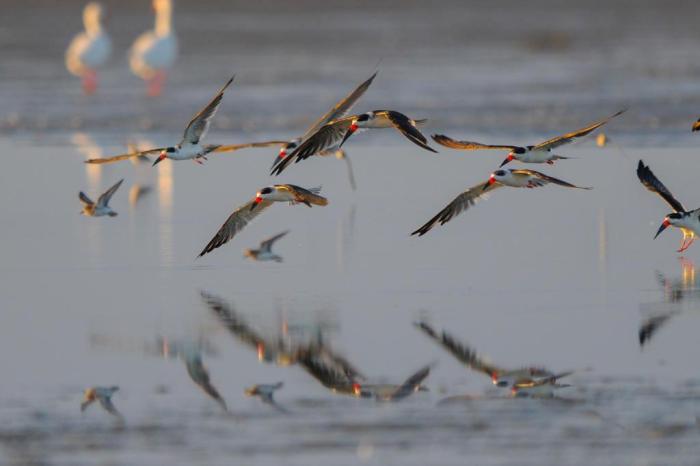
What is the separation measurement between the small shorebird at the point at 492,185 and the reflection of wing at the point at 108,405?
359cm

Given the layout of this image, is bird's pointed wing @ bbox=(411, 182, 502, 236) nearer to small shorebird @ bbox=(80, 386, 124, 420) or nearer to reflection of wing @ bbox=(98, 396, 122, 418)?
small shorebird @ bbox=(80, 386, 124, 420)

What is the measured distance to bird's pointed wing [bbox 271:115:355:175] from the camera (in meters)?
13.1

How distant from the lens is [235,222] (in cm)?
1312

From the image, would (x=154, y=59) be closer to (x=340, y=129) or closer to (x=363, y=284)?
(x=340, y=129)

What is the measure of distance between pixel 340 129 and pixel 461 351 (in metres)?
3.43

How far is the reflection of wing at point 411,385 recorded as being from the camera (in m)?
9.33

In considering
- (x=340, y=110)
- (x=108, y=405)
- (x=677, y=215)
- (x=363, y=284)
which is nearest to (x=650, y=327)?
(x=677, y=215)

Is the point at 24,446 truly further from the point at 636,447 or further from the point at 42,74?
the point at 42,74

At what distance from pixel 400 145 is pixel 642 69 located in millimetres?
10973

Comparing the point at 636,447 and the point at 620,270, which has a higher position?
the point at 620,270

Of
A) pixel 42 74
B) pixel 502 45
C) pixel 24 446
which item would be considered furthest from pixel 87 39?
pixel 24 446

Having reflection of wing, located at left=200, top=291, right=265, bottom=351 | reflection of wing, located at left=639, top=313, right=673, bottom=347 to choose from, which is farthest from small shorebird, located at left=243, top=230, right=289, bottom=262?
reflection of wing, located at left=639, top=313, right=673, bottom=347

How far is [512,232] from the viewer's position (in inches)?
564

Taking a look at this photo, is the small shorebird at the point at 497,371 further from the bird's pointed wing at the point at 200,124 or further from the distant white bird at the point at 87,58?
the distant white bird at the point at 87,58
